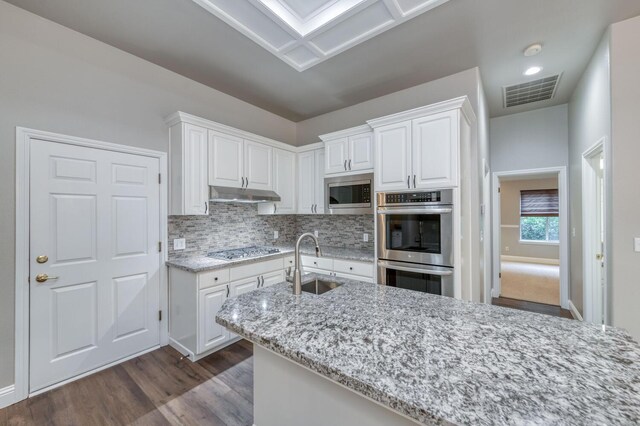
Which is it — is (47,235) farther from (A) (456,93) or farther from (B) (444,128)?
(A) (456,93)

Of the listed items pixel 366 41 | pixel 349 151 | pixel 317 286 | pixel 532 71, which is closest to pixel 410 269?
Result: pixel 317 286

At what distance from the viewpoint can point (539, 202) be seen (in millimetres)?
7781

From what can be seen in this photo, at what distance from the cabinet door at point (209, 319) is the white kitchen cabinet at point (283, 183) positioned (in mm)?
1368

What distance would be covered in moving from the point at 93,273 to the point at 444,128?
3.53 m

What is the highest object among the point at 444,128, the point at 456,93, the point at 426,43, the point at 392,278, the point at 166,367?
the point at 426,43

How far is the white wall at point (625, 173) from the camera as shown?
88.1 inches

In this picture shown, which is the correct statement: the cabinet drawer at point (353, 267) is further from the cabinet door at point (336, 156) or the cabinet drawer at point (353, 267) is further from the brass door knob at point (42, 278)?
the brass door knob at point (42, 278)

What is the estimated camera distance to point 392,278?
9.21 feet

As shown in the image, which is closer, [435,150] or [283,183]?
[435,150]

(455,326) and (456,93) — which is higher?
(456,93)

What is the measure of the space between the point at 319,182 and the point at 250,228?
1187 mm

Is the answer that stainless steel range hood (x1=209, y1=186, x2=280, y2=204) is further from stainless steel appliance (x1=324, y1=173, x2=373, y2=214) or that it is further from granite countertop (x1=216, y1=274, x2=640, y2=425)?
granite countertop (x1=216, y1=274, x2=640, y2=425)

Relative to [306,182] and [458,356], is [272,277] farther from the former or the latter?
[458,356]

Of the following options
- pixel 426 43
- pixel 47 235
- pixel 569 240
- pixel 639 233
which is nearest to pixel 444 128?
pixel 426 43
